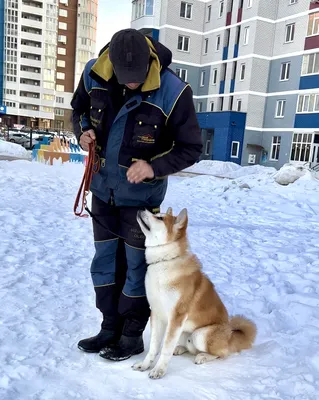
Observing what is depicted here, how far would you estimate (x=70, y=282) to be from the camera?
4008 mm

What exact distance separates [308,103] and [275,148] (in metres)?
4.09

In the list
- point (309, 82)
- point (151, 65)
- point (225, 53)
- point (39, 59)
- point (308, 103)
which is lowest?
point (151, 65)

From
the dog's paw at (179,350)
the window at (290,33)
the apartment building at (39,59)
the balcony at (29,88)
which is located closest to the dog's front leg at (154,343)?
the dog's paw at (179,350)

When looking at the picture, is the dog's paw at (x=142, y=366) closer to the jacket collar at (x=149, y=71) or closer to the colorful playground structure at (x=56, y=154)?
the jacket collar at (x=149, y=71)

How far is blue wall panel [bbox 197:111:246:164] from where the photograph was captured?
29.2 m

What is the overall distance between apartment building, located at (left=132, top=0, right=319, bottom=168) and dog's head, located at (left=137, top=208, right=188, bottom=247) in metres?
25.2

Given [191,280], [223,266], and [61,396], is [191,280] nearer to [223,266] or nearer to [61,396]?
[61,396]

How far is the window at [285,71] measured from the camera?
2738cm

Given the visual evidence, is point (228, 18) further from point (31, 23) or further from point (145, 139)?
point (31, 23)

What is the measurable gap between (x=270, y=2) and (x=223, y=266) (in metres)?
28.4

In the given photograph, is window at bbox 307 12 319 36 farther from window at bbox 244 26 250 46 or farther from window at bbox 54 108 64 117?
window at bbox 54 108 64 117

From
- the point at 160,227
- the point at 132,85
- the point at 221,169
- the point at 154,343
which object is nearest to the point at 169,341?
Answer: the point at 154,343

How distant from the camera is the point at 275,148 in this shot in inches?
1123

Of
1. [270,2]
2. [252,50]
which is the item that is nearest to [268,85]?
[252,50]
